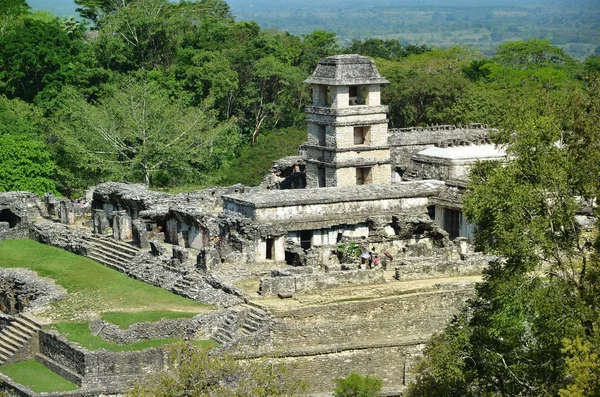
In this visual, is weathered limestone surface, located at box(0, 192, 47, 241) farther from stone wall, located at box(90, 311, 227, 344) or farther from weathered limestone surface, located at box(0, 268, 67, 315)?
stone wall, located at box(90, 311, 227, 344)

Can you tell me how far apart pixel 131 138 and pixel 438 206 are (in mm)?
19283

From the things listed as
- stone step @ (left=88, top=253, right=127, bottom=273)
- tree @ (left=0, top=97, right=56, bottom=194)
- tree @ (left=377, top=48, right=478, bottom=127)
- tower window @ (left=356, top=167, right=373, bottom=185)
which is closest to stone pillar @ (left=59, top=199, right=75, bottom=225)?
stone step @ (left=88, top=253, right=127, bottom=273)

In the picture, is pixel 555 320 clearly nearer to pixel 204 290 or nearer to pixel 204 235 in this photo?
pixel 204 290

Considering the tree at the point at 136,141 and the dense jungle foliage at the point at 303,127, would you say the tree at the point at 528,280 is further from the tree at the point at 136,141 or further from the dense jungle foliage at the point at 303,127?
the tree at the point at 136,141

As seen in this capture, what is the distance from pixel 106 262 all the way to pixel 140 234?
1683mm

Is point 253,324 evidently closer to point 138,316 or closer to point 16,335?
point 138,316

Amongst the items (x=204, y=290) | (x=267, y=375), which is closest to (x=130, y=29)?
(x=204, y=290)

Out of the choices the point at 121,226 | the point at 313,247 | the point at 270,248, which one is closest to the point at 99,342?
the point at 270,248

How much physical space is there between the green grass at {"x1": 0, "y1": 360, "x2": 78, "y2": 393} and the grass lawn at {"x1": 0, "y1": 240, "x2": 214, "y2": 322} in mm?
2227

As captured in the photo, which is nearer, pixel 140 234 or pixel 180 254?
pixel 180 254

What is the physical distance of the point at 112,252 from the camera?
52719mm

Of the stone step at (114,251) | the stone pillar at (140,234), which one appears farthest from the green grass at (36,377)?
the stone pillar at (140,234)

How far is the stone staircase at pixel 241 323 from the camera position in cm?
4269

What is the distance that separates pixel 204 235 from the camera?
5212cm
